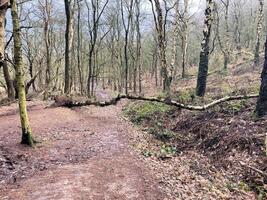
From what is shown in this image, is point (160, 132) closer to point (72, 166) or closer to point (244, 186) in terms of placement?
point (72, 166)

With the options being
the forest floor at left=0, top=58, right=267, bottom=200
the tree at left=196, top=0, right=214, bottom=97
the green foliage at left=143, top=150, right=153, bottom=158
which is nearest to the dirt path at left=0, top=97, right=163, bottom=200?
the forest floor at left=0, top=58, right=267, bottom=200

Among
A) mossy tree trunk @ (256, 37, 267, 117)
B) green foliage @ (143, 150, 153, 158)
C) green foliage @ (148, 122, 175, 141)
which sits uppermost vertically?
mossy tree trunk @ (256, 37, 267, 117)

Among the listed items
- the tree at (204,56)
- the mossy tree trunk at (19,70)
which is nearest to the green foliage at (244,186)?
the mossy tree trunk at (19,70)

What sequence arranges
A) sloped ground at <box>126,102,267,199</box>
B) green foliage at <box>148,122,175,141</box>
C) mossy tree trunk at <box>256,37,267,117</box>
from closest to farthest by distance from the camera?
sloped ground at <box>126,102,267,199</box> → mossy tree trunk at <box>256,37,267,117</box> → green foliage at <box>148,122,175,141</box>

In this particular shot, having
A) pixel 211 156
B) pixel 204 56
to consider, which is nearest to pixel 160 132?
pixel 211 156

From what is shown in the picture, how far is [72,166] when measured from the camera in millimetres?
8539

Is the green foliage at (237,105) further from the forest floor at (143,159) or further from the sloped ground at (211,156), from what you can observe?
the sloped ground at (211,156)

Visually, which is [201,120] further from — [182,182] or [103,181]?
[103,181]

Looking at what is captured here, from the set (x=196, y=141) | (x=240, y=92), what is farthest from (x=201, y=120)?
(x=240, y=92)

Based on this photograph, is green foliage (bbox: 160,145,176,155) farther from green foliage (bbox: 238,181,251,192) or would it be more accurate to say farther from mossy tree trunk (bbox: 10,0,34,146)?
mossy tree trunk (bbox: 10,0,34,146)

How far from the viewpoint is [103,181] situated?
7562 mm

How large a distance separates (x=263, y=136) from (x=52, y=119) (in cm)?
865

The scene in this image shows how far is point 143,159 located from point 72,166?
2.03 meters

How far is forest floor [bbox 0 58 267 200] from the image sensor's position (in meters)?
7.18
